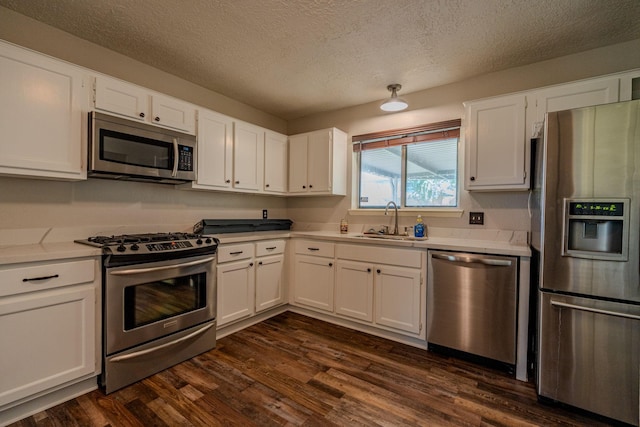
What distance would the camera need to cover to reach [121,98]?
7.24 ft

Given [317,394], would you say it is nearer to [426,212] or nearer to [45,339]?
[45,339]

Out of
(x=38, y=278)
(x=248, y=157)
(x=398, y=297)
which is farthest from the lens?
(x=248, y=157)

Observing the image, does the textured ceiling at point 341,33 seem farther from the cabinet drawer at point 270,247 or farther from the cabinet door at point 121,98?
the cabinet drawer at point 270,247

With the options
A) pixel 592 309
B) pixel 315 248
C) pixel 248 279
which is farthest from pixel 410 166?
pixel 248 279

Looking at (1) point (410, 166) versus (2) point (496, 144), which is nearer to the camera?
(2) point (496, 144)

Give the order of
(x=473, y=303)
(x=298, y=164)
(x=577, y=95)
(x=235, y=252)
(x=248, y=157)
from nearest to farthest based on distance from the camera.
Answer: (x=577, y=95)
(x=473, y=303)
(x=235, y=252)
(x=248, y=157)
(x=298, y=164)

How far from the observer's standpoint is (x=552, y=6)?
6.11 ft

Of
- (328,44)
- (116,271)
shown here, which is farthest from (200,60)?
(116,271)

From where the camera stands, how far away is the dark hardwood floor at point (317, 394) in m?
1.66

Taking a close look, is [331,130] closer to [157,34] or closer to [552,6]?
[157,34]

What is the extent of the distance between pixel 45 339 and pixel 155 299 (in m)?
0.60

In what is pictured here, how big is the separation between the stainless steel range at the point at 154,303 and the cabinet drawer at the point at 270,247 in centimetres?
57

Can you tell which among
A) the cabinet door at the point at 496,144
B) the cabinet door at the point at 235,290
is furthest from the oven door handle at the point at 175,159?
the cabinet door at the point at 496,144

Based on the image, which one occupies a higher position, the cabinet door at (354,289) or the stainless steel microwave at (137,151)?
the stainless steel microwave at (137,151)
